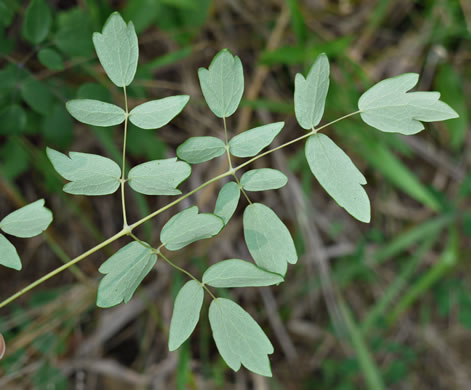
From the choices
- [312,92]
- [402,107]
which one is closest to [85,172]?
[312,92]

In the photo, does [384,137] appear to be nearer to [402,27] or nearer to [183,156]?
[402,27]

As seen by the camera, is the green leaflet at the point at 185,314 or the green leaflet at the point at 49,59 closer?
the green leaflet at the point at 185,314

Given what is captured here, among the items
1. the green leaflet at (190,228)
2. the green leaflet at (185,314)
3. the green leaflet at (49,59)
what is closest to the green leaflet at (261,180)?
the green leaflet at (190,228)

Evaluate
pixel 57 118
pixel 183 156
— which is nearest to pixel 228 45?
pixel 57 118

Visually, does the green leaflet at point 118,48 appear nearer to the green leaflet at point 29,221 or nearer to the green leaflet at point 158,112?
the green leaflet at point 158,112

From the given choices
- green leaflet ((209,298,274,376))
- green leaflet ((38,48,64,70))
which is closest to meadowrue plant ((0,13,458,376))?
green leaflet ((209,298,274,376))
